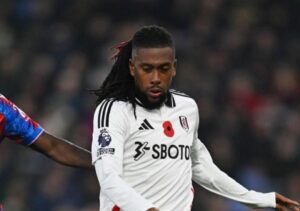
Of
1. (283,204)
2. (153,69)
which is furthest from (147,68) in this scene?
(283,204)

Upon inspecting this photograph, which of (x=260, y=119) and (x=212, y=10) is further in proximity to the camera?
(x=212, y=10)

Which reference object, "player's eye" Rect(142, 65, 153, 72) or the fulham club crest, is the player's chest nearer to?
the fulham club crest

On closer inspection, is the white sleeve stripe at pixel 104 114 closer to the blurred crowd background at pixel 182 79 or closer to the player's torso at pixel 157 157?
the player's torso at pixel 157 157

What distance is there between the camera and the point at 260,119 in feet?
39.2

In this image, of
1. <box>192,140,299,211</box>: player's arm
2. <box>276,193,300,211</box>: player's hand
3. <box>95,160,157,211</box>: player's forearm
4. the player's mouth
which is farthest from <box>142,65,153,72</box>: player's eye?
<box>276,193,300,211</box>: player's hand

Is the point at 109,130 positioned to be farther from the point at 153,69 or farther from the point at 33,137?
the point at 33,137

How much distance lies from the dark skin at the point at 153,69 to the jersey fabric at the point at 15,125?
78cm

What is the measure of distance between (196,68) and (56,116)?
1.70m

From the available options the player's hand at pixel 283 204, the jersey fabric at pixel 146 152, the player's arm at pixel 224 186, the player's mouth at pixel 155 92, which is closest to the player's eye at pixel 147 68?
the player's mouth at pixel 155 92

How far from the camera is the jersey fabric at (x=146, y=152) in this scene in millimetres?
5793

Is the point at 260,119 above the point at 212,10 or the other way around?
the other way around

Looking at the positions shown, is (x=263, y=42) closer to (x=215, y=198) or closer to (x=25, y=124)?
(x=215, y=198)

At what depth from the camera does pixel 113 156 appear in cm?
580

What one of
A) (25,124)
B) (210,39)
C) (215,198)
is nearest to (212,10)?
(210,39)
